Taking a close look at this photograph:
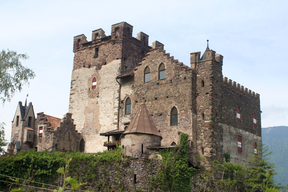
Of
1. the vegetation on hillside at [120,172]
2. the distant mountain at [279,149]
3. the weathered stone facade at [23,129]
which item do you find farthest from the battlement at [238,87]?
the distant mountain at [279,149]

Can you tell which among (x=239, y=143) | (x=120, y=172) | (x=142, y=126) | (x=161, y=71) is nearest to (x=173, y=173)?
(x=120, y=172)

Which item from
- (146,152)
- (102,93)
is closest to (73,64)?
(102,93)

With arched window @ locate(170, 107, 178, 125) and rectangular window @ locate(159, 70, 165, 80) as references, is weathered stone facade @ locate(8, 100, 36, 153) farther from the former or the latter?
arched window @ locate(170, 107, 178, 125)

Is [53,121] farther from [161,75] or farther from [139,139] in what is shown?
[139,139]

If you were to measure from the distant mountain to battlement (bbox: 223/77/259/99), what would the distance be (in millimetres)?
88036

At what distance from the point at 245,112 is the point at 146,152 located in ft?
43.2

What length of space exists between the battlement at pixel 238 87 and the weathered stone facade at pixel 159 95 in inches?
3.9

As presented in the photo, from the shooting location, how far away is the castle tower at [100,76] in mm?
33406

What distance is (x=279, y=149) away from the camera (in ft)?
534

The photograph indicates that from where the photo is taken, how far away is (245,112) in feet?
107

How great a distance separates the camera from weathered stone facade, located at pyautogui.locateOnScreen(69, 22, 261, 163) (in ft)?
90.6

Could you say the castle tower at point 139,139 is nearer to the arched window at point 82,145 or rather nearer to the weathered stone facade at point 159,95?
the weathered stone facade at point 159,95

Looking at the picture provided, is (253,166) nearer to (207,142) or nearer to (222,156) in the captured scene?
(222,156)

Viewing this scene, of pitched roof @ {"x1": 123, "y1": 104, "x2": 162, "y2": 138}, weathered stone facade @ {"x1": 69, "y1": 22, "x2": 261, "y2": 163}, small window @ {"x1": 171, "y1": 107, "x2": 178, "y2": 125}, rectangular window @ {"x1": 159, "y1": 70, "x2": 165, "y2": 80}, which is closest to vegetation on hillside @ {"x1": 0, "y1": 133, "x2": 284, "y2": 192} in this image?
pitched roof @ {"x1": 123, "y1": 104, "x2": 162, "y2": 138}
